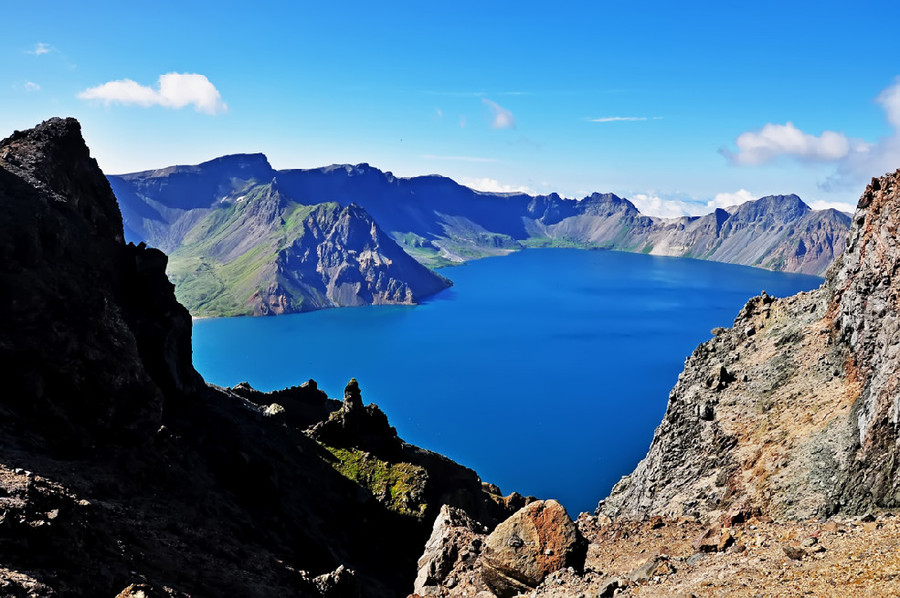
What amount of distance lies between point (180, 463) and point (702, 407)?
4426 centimetres

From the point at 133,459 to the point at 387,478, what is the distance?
31030 millimetres

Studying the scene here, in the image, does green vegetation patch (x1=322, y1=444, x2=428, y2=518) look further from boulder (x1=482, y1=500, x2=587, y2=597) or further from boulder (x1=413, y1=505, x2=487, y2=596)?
boulder (x1=482, y1=500, x2=587, y2=597)

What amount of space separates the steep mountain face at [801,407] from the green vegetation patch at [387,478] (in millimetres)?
20801

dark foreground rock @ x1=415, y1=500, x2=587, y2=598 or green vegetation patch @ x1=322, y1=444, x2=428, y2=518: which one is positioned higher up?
dark foreground rock @ x1=415, y1=500, x2=587, y2=598

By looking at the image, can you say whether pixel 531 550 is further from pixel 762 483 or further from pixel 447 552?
pixel 762 483

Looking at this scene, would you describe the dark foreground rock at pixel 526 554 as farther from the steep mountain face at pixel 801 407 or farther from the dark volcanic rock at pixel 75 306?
the dark volcanic rock at pixel 75 306

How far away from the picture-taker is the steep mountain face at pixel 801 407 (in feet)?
115

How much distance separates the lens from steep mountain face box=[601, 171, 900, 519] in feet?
115

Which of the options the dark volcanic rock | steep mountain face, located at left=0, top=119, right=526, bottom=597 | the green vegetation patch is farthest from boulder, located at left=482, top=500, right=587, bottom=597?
the green vegetation patch

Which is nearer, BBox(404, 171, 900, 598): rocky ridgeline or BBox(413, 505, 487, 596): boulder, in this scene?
BBox(404, 171, 900, 598): rocky ridgeline

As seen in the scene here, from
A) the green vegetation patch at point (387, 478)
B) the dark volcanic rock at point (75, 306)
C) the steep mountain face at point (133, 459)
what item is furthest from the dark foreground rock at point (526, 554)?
the green vegetation patch at point (387, 478)

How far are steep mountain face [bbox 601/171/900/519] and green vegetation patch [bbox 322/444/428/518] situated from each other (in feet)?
68.2

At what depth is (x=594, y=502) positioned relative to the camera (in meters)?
104

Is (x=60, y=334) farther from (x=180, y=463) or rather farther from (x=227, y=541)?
(x=227, y=541)
